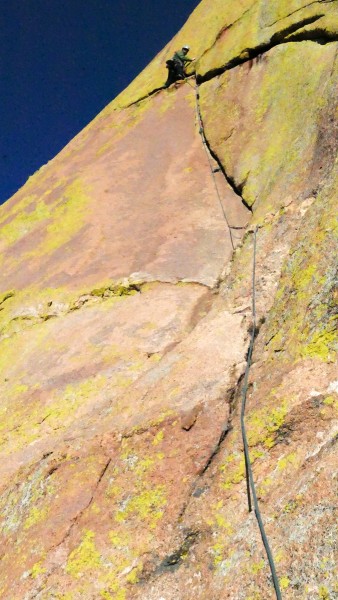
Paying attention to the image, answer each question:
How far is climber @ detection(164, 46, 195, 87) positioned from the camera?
19.1m

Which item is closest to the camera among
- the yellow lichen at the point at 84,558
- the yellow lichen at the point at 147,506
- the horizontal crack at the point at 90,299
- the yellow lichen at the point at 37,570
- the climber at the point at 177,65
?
the yellow lichen at the point at 84,558

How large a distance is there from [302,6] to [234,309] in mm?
11532

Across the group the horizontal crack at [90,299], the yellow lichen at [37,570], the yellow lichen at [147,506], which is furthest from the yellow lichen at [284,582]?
the horizontal crack at [90,299]

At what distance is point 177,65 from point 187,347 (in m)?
15.3

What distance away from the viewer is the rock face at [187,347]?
193 inches

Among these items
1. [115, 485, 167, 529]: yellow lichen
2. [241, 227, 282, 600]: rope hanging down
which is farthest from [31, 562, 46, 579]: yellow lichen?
[241, 227, 282, 600]: rope hanging down

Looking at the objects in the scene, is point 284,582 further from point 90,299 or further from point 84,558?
point 90,299

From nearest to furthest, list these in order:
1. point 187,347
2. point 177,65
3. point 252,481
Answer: point 252,481 < point 187,347 < point 177,65

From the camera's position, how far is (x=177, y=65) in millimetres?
19156

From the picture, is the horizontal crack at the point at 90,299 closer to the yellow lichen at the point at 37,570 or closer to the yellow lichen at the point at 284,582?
the yellow lichen at the point at 37,570

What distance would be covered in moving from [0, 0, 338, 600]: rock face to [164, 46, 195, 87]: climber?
2.24m

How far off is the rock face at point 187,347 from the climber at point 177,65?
2242mm

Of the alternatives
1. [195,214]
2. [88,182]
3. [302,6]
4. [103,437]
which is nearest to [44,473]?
[103,437]

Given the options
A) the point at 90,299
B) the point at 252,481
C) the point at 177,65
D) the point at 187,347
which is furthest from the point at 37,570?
the point at 177,65
